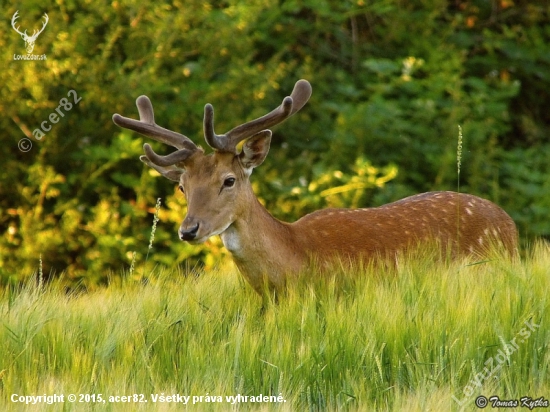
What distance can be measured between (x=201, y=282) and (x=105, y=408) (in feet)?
6.00

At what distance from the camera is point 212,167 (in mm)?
5773

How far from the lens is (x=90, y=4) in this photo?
962 cm

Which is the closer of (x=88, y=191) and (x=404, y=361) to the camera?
(x=404, y=361)

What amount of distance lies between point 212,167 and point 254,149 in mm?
297

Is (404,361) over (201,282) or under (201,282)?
under

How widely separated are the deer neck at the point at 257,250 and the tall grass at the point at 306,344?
28cm

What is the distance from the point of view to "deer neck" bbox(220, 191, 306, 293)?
5.70 metres

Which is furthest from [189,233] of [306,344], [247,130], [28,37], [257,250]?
[28,37]

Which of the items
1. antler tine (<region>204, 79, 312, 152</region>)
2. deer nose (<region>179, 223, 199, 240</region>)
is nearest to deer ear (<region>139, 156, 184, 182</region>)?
antler tine (<region>204, 79, 312, 152</region>)

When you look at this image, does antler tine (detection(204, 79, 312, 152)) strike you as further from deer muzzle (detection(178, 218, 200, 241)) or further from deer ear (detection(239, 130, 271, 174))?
deer muzzle (detection(178, 218, 200, 241))

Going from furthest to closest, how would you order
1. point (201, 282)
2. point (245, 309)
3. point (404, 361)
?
1. point (201, 282)
2. point (245, 309)
3. point (404, 361)

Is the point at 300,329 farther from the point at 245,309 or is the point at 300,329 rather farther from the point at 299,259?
the point at 299,259

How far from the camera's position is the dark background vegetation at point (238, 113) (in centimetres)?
930

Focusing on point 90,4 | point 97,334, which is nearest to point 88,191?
point 90,4
